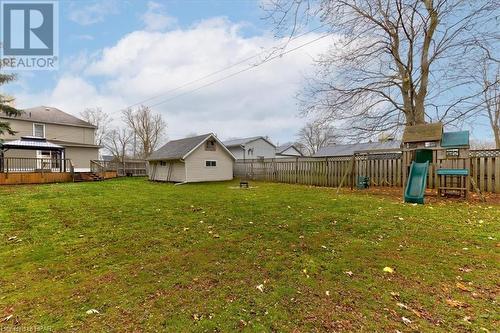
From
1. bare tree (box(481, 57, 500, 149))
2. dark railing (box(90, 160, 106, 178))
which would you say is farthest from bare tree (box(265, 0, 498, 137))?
dark railing (box(90, 160, 106, 178))

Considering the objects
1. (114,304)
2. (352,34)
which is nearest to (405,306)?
(114,304)

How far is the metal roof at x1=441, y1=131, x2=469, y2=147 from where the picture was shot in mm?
8305

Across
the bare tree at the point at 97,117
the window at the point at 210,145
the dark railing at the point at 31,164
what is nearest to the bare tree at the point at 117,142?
the bare tree at the point at 97,117

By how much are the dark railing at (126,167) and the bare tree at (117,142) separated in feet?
71.1

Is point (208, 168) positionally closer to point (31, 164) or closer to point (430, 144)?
point (31, 164)

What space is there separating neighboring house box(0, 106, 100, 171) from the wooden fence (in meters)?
16.0

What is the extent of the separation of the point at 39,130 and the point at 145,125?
57.4 ft

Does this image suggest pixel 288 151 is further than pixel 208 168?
Yes

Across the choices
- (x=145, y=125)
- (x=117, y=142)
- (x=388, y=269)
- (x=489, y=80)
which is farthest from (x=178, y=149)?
(x=117, y=142)

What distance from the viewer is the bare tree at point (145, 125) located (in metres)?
38.8

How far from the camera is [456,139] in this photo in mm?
8594

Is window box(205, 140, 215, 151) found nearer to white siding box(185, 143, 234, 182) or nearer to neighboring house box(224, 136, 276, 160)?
white siding box(185, 143, 234, 182)

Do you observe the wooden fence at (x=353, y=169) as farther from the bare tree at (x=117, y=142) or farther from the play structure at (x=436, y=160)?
the bare tree at (x=117, y=142)

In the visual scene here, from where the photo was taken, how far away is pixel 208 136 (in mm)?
19531
